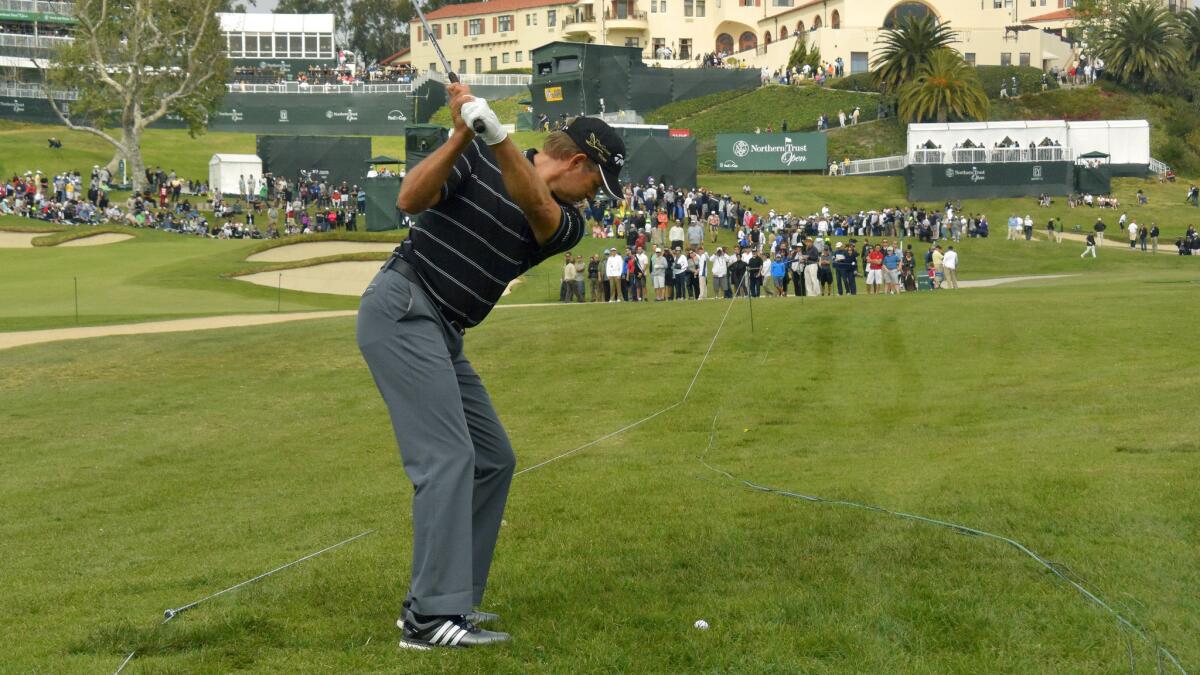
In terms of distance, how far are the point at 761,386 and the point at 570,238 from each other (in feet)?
37.9

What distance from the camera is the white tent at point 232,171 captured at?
213 ft

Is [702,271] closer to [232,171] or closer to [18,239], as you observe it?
[18,239]

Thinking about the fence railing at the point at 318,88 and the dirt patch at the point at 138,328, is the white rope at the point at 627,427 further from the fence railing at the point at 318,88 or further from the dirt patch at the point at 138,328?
the fence railing at the point at 318,88

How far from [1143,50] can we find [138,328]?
257 feet

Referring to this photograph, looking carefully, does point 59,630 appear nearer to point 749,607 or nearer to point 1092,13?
point 749,607

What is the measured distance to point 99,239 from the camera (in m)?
54.2

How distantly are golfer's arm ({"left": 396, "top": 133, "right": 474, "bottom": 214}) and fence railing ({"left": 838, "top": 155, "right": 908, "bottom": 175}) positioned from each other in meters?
69.2

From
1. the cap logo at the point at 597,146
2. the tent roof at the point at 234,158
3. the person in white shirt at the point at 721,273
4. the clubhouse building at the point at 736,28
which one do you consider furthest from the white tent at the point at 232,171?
the cap logo at the point at 597,146

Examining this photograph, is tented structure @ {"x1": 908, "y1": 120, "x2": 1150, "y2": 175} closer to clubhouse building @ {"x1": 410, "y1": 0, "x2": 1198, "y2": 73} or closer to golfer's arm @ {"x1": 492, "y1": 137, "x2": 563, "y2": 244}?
clubhouse building @ {"x1": 410, "y1": 0, "x2": 1198, "y2": 73}

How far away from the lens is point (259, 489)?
11023mm

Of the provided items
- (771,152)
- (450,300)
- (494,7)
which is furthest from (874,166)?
(450,300)

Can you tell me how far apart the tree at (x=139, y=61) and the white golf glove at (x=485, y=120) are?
68.4m

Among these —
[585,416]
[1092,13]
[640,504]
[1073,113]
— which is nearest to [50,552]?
[640,504]

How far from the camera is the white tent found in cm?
6494
